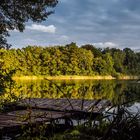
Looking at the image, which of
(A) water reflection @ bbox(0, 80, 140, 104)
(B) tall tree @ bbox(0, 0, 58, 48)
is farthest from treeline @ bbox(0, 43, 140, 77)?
(B) tall tree @ bbox(0, 0, 58, 48)

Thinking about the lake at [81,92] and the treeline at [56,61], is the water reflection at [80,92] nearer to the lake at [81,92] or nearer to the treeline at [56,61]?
the lake at [81,92]

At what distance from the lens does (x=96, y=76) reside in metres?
136

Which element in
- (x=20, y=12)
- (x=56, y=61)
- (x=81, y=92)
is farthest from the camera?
(x=56, y=61)

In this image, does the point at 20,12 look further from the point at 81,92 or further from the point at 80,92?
the point at 80,92

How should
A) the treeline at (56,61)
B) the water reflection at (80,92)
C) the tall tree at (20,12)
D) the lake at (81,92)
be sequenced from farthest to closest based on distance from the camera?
1. the treeline at (56,61)
2. the tall tree at (20,12)
3. the water reflection at (80,92)
4. the lake at (81,92)

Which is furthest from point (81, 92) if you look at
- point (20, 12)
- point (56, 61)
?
point (56, 61)

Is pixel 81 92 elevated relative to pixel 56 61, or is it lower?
lower

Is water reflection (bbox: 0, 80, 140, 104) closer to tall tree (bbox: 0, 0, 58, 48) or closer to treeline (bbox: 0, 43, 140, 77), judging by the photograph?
tall tree (bbox: 0, 0, 58, 48)

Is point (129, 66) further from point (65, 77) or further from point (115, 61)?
point (65, 77)

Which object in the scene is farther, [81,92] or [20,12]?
[81,92]

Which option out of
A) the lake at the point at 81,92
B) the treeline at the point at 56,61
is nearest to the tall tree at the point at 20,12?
the lake at the point at 81,92

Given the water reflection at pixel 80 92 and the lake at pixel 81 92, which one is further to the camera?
the water reflection at pixel 80 92

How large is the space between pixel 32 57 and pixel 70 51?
16.4m

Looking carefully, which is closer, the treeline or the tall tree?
the tall tree
